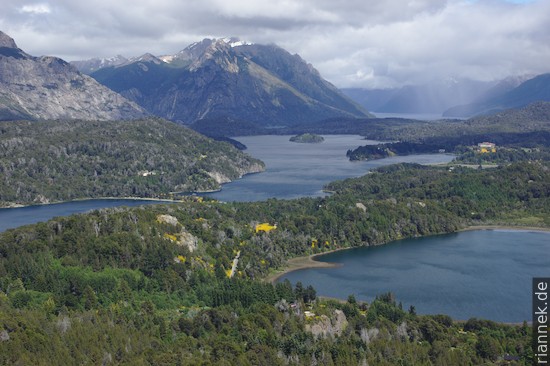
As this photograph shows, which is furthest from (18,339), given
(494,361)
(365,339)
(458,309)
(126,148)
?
(126,148)

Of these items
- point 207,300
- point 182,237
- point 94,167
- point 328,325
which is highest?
point 94,167

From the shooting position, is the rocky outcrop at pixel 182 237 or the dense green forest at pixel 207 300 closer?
the dense green forest at pixel 207 300

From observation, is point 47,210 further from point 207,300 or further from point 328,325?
point 328,325

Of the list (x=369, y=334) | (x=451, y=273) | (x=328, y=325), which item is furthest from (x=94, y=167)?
(x=369, y=334)

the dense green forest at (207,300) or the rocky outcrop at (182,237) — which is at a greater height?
the rocky outcrop at (182,237)

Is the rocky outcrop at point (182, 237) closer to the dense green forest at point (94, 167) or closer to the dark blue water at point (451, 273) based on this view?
the dark blue water at point (451, 273)

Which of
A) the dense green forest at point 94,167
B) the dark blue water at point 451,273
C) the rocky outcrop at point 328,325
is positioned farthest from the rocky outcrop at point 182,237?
the dense green forest at point 94,167
